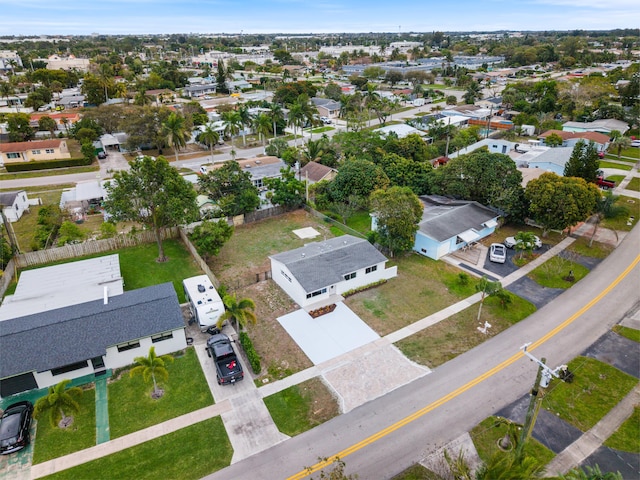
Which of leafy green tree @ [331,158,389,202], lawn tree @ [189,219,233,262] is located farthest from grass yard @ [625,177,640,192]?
lawn tree @ [189,219,233,262]

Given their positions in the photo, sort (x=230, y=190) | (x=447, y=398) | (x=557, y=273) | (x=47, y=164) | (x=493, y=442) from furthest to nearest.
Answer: (x=47, y=164) < (x=230, y=190) < (x=557, y=273) < (x=447, y=398) < (x=493, y=442)

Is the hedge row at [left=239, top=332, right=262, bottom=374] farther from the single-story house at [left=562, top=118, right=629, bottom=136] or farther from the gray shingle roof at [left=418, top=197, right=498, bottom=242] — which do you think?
the single-story house at [left=562, top=118, right=629, bottom=136]

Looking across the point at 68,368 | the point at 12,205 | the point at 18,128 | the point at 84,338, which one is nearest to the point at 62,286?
the point at 84,338

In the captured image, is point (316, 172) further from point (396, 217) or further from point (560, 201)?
point (560, 201)

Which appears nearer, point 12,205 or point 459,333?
point 459,333

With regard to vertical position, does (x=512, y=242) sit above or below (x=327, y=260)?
below

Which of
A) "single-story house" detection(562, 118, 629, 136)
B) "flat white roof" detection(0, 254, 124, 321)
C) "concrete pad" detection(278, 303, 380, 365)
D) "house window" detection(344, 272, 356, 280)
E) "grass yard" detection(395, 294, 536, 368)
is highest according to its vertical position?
"single-story house" detection(562, 118, 629, 136)

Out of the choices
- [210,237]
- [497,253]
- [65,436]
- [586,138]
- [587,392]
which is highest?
[586,138]

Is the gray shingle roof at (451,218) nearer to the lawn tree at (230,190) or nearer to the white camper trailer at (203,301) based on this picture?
the lawn tree at (230,190)
